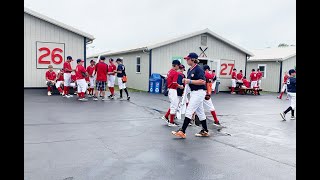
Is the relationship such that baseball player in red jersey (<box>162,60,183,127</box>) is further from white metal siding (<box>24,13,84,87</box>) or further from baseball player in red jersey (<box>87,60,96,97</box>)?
white metal siding (<box>24,13,84,87</box>)

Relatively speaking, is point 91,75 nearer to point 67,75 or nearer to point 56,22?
point 67,75

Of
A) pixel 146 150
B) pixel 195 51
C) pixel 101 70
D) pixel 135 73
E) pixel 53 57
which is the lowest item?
pixel 146 150

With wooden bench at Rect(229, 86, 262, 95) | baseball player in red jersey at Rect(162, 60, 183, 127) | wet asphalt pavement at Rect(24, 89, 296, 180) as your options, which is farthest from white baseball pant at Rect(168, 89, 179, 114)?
wooden bench at Rect(229, 86, 262, 95)

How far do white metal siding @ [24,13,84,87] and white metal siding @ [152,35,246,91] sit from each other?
596 cm

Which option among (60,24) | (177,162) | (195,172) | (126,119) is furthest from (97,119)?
(60,24)

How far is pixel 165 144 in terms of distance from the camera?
6.12 meters

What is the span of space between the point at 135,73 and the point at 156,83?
387 cm

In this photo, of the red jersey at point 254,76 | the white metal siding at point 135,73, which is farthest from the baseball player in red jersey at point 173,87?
the red jersey at point 254,76

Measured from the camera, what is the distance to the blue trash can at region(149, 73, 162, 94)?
19.5 metres

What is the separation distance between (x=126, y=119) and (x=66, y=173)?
4830mm

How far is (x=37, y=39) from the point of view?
55.5 ft

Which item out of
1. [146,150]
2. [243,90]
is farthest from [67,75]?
[243,90]
